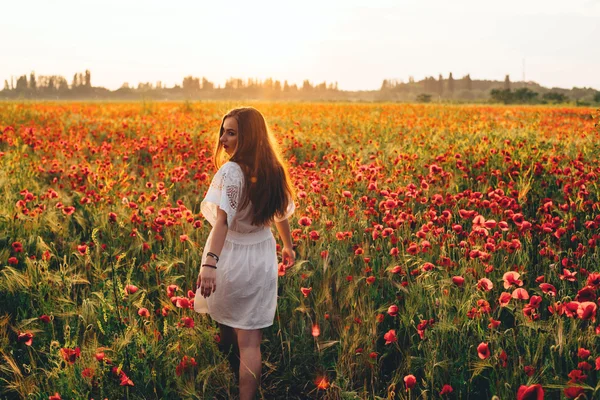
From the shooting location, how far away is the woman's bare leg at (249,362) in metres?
2.23

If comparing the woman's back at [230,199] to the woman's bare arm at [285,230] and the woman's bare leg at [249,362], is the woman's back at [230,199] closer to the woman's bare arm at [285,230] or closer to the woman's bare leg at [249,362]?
the woman's bare arm at [285,230]

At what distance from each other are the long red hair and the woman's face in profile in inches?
0.8

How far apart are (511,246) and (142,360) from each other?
212cm

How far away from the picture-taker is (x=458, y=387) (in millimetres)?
2145

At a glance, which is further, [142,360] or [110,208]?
[110,208]

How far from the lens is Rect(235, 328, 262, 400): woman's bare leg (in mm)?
2229

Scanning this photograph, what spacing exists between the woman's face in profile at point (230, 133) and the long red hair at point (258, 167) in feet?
0.07

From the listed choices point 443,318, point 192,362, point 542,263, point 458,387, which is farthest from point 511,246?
point 192,362

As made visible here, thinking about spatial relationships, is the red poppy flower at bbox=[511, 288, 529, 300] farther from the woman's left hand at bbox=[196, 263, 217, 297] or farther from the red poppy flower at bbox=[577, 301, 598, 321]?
the woman's left hand at bbox=[196, 263, 217, 297]

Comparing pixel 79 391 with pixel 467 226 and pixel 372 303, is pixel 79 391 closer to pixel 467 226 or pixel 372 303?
pixel 372 303

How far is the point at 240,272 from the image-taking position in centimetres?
237

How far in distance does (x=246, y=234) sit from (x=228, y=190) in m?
0.30

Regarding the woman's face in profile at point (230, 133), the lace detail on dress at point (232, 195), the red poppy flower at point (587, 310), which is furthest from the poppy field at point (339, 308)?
the woman's face in profile at point (230, 133)

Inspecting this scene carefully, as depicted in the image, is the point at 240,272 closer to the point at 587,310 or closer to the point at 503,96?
the point at 587,310
